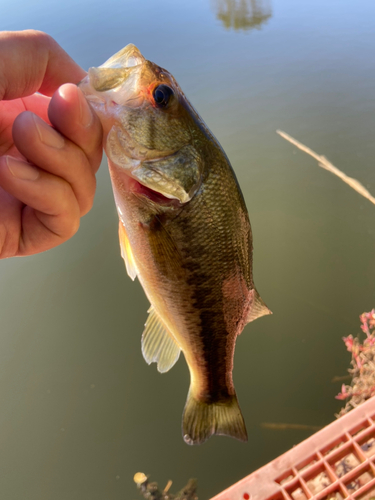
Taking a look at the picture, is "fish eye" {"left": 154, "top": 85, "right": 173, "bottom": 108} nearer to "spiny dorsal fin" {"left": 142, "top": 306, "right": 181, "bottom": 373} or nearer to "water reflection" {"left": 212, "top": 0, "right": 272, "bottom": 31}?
"spiny dorsal fin" {"left": 142, "top": 306, "right": 181, "bottom": 373}

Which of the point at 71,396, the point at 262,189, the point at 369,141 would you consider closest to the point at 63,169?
the point at 71,396

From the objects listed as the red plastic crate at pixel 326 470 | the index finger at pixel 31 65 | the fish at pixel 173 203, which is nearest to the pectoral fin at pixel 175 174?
the fish at pixel 173 203

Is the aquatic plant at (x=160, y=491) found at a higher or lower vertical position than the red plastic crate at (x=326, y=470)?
lower

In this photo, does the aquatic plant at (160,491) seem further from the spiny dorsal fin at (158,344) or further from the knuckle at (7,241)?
the knuckle at (7,241)

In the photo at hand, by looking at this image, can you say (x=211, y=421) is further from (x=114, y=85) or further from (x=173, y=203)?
(x=114, y=85)

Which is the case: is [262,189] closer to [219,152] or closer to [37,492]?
[219,152]

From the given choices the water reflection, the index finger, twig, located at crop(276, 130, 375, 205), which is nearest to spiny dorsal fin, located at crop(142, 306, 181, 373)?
the index finger

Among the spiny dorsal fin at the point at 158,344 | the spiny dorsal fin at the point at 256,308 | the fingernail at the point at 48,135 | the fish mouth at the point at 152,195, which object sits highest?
the fingernail at the point at 48,135
